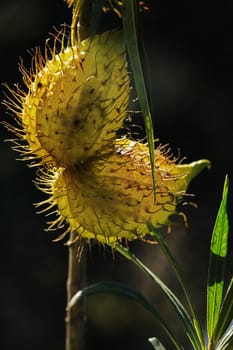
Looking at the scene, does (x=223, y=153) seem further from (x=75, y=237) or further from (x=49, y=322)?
(x=75, y=237)

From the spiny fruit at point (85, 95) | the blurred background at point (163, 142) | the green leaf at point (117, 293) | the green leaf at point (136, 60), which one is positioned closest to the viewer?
the green leaf at point (136, 60)

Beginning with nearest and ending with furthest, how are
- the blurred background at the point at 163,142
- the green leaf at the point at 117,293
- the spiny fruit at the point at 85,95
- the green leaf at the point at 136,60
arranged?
the green leaf at the point at 136,60, the spiny fruit at the point at 85,95, the green leaf at the point at 117,293, the blurred background at the point at 163,142

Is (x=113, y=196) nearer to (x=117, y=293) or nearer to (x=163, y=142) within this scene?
(x=117, y=293)

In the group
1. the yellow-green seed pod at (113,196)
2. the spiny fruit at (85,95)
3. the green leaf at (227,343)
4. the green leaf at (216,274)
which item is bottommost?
the green leaf at (227,343)

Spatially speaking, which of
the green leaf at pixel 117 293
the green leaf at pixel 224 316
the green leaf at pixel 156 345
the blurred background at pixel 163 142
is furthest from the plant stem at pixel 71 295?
the blurred background at pixel 163 142

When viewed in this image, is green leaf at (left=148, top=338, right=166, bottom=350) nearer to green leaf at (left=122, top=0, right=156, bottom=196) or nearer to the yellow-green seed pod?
the yellow-green seed pod

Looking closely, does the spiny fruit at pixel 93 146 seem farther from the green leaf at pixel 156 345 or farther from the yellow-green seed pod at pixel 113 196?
the green leaf at pixel 156 345

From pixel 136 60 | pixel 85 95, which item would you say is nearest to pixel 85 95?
pixel 85 95
